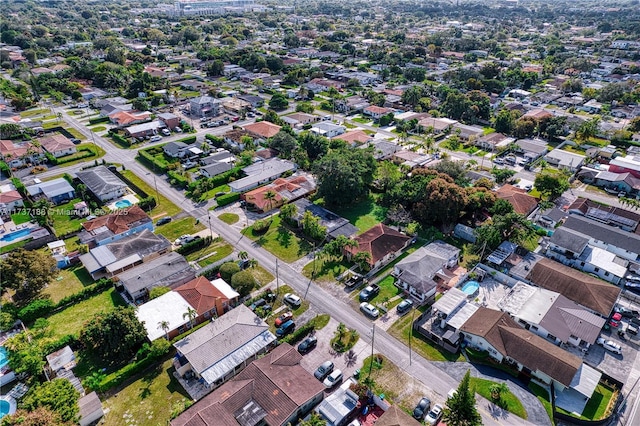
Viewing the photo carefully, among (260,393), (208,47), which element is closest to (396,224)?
(260,393)

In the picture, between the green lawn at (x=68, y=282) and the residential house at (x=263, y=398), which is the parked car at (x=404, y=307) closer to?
the residential house at (x=263, y=398)

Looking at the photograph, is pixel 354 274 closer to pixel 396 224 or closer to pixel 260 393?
pixel 396 224

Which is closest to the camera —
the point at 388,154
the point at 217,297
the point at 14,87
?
the point at 217,297

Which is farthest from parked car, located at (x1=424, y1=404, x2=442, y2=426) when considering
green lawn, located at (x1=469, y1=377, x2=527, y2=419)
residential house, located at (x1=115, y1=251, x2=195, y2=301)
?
residential house, located at (x1=115, y1=251, x2=195, y2=301)

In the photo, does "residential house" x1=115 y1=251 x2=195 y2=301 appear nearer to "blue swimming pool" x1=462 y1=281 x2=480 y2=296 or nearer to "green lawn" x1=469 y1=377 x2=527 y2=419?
"blue swimming pool" x1=462 y1=281 x2=480 y2=296

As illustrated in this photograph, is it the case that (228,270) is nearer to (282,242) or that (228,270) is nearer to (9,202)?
(282,242)

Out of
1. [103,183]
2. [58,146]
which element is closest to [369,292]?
[103,183]
